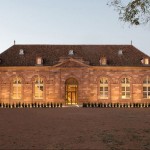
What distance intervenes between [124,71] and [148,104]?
5.52m

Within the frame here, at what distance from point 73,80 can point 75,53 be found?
429cm

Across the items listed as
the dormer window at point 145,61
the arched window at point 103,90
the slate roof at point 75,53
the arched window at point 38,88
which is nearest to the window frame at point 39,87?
the arched window at point 38,88

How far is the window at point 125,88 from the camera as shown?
44.8 m

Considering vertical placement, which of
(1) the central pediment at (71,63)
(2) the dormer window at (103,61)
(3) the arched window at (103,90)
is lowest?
(3) the arched window at (103,90)

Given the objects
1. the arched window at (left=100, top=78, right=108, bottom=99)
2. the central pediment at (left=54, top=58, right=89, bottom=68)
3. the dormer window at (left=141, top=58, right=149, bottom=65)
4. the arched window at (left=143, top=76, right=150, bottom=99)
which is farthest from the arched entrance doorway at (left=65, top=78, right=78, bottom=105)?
the dormer window at (left=141, top=58, right=149, bottom=65)

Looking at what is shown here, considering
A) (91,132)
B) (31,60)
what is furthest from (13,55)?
(91,132)

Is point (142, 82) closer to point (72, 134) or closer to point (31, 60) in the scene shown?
point (31, 60)

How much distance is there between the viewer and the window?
44.8 metres

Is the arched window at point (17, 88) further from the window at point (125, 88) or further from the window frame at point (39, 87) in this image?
the window at point (125, 88)

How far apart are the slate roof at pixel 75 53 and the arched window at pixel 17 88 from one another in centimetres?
221

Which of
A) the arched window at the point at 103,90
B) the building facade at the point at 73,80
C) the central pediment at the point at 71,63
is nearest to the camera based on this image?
the central pediment at the point at 71,63

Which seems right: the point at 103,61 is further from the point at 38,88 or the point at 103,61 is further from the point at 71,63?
the point at 38,88

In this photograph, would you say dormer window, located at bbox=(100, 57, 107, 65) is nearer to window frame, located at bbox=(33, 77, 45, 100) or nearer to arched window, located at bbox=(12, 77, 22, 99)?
window frame, located at bbox=(33, 77, 45, 100)

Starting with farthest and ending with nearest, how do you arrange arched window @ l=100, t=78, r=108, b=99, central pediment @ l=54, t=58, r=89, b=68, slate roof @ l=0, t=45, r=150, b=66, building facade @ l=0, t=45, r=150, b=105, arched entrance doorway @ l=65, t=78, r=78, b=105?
slate roof @ l=0, t=45, r=150, b=66
arched window @ l=100, t=78, r=108, b=99
arched entrance doorway @ l=65, t=78, r=78, b=105
building facade @ l=0, t=45, r=150, b=105
central pediment @ l=54, t=58, r=89, b=68
